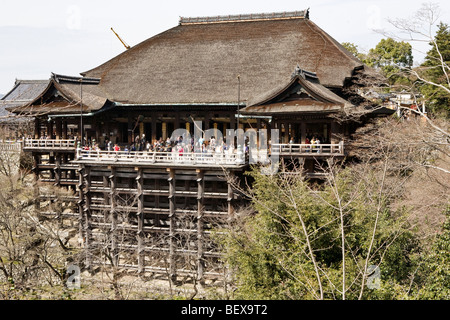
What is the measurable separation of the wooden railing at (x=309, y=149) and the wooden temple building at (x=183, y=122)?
0.08 metres

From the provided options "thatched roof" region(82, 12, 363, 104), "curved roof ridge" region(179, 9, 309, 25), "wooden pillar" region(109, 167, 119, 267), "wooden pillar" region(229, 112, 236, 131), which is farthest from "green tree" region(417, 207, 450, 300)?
"curved roof ridge" region(179, 9, 309, 25)

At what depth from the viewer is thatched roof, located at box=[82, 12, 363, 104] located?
1126 inches

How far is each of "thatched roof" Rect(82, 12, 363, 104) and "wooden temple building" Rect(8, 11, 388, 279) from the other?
84 mm

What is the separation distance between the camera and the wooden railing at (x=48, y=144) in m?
29.1

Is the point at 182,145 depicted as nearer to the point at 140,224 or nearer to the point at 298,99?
the point at 140,224

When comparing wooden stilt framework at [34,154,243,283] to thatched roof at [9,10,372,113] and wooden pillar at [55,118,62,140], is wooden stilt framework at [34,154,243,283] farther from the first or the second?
thatched roof at [9,10,372,113]

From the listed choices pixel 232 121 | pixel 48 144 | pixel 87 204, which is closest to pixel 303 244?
pixel 232 121

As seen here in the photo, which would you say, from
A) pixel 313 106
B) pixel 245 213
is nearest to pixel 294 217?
pixel 245 213

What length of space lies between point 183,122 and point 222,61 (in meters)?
5.01

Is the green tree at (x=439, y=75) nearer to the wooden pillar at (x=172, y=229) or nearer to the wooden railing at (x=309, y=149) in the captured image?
the wooden railing at (x=309, y=149)

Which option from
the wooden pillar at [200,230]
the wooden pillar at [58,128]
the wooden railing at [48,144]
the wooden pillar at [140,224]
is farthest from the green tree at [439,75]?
the wooden pillar at [58,128]

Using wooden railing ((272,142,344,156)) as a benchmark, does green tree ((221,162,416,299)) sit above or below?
below

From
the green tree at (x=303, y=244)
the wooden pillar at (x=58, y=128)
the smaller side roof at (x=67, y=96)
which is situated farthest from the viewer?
the wooden pillar at (x=58, y=128)

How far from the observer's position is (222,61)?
102 ft
